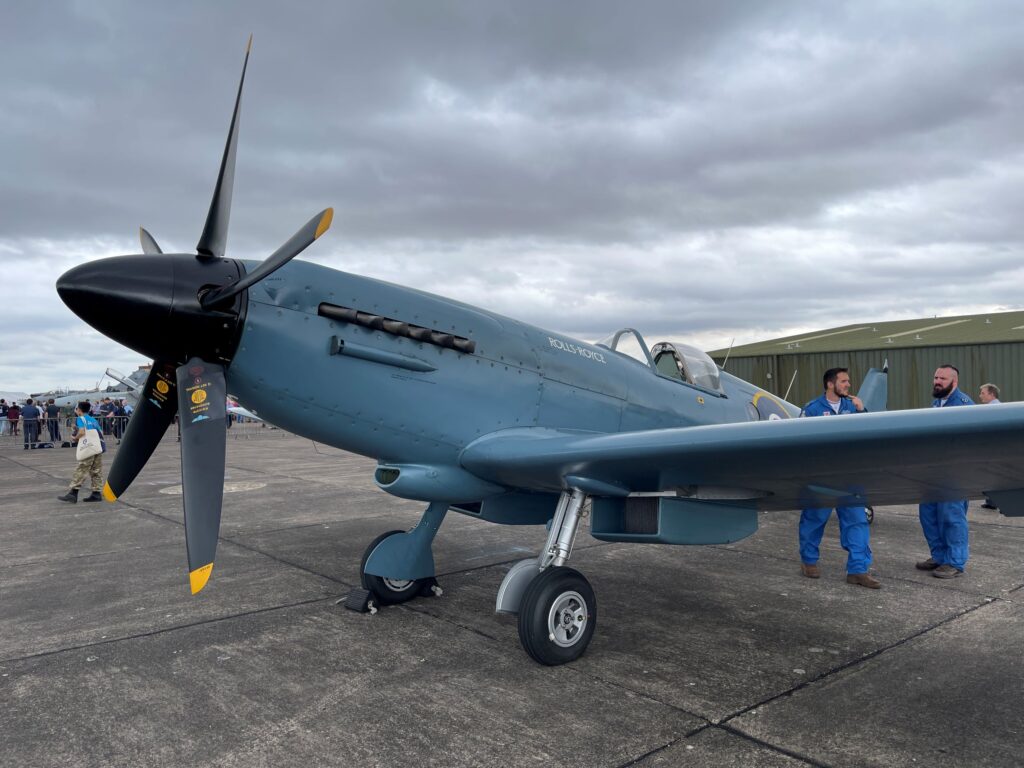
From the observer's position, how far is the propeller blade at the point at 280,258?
3771 millimetres

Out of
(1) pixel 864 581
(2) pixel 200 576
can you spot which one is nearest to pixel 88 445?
(2) pixel 200 576

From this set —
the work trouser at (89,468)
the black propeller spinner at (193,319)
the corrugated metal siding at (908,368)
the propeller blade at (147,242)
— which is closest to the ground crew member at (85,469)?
the work trouser at (89,468)

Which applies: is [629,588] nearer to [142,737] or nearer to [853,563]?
[853,563]

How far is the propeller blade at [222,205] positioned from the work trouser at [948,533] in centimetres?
568

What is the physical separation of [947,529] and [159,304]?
6013 mm

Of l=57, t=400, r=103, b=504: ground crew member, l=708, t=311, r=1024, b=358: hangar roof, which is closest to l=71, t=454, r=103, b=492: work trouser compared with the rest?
l=57, t=400, r=103, b=504: ground crew member

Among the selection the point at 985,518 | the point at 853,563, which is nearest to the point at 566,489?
the point at 853,563

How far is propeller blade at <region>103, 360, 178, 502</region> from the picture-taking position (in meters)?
4.38

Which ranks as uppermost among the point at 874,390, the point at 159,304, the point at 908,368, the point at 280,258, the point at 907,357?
the point at 907,357

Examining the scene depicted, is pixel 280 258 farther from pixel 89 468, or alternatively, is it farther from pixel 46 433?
pixel 46 433

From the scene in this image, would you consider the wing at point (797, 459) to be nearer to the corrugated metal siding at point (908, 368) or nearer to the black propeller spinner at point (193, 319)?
the black propeller spinner at point (193, 319)

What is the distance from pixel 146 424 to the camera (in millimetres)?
4570

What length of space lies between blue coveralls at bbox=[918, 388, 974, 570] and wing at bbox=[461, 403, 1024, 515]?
1.83 m

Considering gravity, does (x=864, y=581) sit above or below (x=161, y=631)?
above
